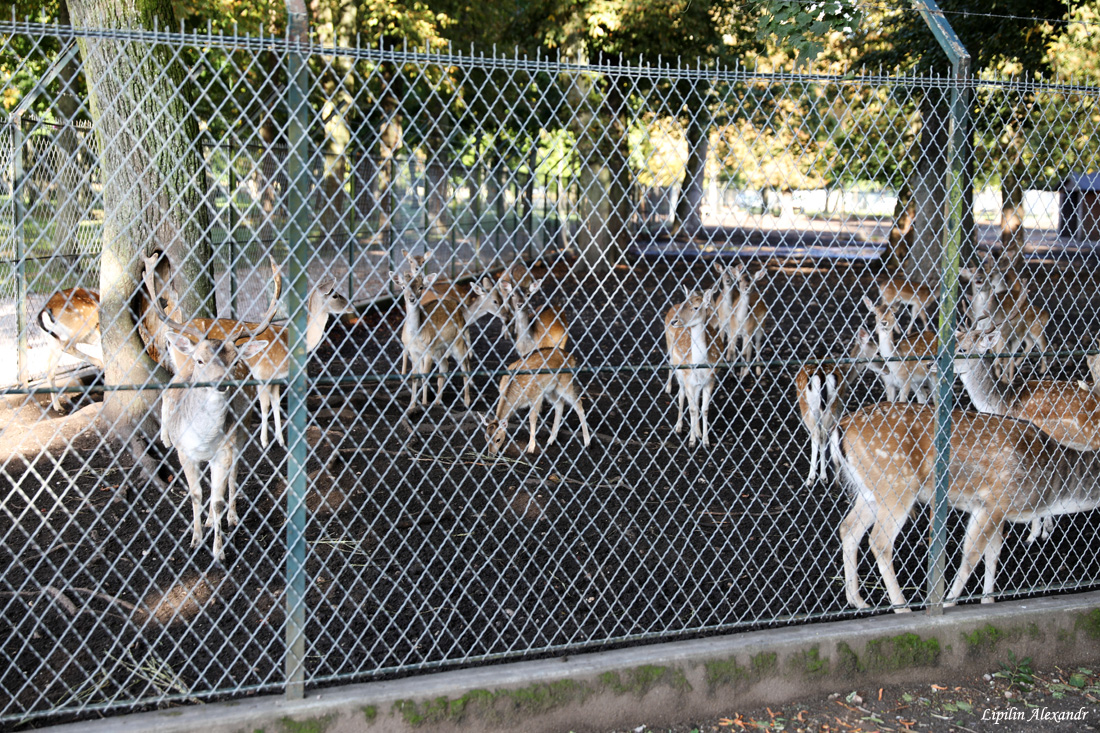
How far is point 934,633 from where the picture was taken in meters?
4.05

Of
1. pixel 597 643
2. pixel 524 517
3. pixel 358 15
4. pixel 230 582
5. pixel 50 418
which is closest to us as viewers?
pixel 597 643

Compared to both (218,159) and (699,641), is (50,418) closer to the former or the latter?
(218,159)

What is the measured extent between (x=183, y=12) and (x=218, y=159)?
2740mm

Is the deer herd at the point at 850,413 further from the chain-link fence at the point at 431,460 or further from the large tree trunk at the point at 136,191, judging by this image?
the large tree trunk at the point at 136,191

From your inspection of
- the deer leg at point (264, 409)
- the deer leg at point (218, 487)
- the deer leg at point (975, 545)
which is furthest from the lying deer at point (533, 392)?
the deer leg at point (975, 545)

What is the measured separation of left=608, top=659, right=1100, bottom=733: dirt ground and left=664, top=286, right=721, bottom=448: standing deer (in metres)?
3.43

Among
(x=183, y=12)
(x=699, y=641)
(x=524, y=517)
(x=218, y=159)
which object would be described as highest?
(x=183, y=12)

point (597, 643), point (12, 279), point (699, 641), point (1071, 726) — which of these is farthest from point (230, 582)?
point (12, 279)

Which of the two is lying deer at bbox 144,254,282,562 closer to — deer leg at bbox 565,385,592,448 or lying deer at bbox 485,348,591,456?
lying deer at bbox 485,348,591,456

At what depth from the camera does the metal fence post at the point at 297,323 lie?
314 cm

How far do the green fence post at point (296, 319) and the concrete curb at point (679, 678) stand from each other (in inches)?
9.5

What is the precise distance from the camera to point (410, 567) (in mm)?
5070

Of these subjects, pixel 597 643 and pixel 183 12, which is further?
pixel 183 12

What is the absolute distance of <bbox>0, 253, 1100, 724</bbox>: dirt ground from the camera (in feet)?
13.0
